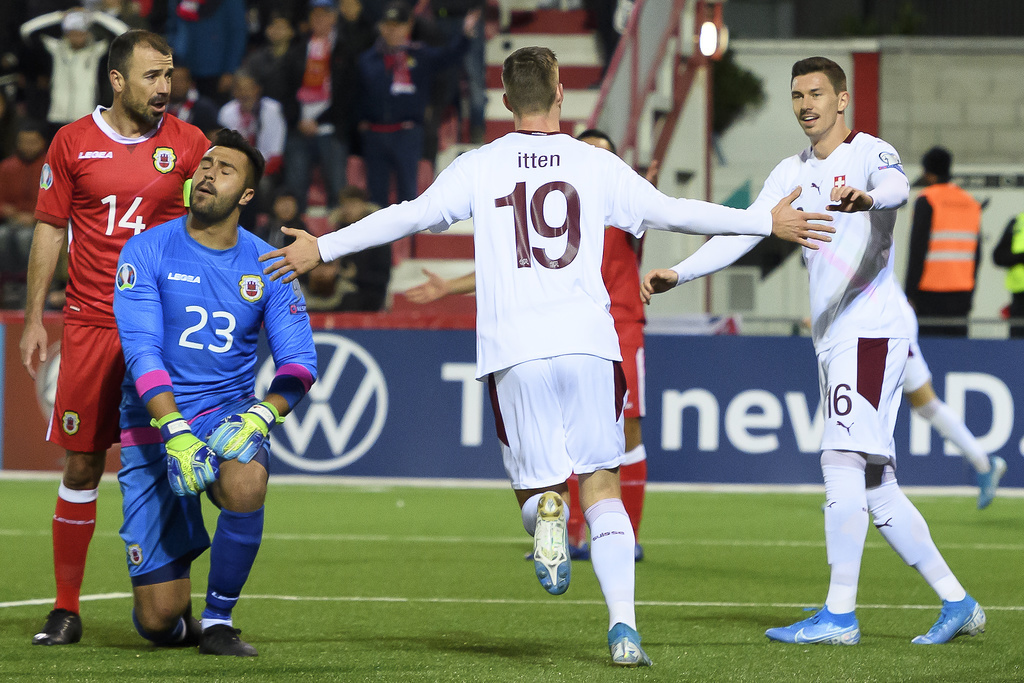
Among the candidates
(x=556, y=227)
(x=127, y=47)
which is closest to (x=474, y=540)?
(x=127, y=47)

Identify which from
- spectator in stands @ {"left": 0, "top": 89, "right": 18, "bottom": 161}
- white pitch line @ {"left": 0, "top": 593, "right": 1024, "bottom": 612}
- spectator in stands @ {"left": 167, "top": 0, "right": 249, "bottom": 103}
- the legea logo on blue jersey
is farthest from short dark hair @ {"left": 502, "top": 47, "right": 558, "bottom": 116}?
spectator in stands @ {"left": 0, "top": 89, "right": 18, "bottom": 161}

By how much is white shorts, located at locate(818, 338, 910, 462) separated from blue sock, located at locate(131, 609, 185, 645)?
8.26 ft

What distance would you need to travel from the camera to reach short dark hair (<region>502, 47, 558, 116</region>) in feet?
15.7

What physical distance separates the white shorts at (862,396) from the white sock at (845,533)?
0.12 metres

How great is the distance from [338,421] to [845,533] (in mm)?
6547

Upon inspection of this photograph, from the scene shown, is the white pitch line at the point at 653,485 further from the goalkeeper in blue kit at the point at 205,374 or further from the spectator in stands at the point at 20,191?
the goalkeeper in blue kit at the point at 205,374

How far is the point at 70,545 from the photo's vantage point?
5.69 m

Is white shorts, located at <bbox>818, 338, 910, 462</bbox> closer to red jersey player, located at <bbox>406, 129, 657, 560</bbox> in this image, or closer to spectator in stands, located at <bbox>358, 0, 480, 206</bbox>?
red jersey player, located at <bbox>406, 129, 657, 560</bbox>

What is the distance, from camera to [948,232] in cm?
1185

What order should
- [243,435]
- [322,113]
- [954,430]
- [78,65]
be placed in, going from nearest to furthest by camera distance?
[243,435] < [954,430] < [322,113] < [78,65]

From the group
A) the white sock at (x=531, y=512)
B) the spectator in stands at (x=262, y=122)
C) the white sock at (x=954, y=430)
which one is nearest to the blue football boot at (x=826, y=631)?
the white sock at (x=531, y=512)

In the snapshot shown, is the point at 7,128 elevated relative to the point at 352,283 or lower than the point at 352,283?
elevated

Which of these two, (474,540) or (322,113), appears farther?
(322,113)

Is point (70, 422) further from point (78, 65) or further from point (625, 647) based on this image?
point (78, 65)
